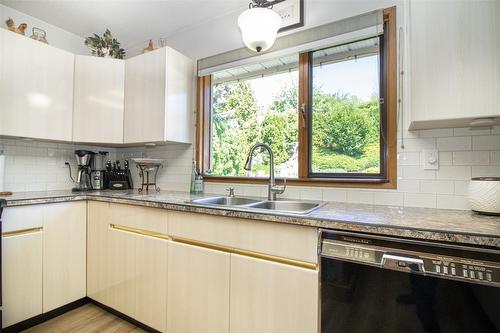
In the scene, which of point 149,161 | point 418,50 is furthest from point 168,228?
point 418,50

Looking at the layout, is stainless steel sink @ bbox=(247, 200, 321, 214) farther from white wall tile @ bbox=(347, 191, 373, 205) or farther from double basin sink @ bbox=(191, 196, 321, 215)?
white wall tile @ bbox=(347, 191, 373, 205)

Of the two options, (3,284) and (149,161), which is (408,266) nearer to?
(149,161)

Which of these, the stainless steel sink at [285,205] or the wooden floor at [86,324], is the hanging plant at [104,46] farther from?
the wooden floor at [86,324]

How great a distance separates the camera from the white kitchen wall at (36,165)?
2154mm

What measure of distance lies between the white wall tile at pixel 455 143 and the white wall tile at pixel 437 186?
0.19 m

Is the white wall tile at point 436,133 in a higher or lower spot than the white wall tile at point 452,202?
higher

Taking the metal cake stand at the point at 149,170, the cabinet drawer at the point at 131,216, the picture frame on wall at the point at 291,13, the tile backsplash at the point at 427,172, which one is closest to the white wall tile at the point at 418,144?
the tile backsplash at the point at 427,172

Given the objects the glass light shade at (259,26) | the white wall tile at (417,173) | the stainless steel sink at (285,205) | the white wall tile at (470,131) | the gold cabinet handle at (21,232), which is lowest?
the gold cabinet handle at (21,232)

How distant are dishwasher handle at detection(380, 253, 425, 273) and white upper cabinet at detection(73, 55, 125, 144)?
7.74ft

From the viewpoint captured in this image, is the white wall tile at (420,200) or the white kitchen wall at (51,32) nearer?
the white wall tile at (420,200)

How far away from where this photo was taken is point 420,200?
1.49m

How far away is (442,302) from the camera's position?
886 mm

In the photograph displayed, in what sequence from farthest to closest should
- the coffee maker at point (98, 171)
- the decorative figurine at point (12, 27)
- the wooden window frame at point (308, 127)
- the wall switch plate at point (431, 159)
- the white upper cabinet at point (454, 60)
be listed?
the coffee maker at point (98, 171), the decorative figurine at point (12, 27), the wooden window frame at point (308, 127), the wall switch plate at point (431, 159), the white upper cabinet at point (454, 60)

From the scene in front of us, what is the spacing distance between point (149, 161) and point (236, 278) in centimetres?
142
